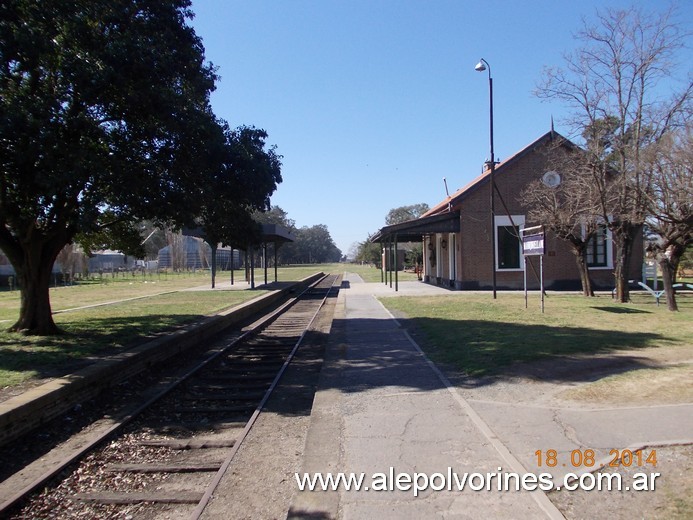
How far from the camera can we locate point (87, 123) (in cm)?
891

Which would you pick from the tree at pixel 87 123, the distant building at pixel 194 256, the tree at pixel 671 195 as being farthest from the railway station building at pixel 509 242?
the distant building at pixel 194 256

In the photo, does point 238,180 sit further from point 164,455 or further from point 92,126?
point 164,455

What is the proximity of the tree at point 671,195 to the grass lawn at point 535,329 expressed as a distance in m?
1.59

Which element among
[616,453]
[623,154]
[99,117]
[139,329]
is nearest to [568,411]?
[616,453]

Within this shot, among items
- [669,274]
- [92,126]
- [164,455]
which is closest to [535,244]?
[669,274]

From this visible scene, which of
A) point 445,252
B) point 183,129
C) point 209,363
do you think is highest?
point 183,129

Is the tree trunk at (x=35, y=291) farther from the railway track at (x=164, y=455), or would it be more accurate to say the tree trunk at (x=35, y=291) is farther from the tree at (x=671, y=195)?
the tree at (x=671, y=195)

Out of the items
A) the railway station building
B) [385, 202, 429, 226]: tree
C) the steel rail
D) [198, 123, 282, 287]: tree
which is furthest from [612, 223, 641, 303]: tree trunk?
[385, 202, 429, 226]: tree

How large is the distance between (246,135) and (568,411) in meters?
9.36

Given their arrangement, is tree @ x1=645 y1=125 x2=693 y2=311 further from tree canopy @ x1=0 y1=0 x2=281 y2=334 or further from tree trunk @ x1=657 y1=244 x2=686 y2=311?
tree canopy @ x1=0 y1=0 x2=281 y2=334

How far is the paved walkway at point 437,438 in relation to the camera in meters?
3.78

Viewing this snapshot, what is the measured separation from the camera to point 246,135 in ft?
40.6

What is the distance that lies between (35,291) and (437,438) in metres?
9.78

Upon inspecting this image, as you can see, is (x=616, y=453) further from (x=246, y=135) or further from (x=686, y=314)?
(x=686, y=314)
